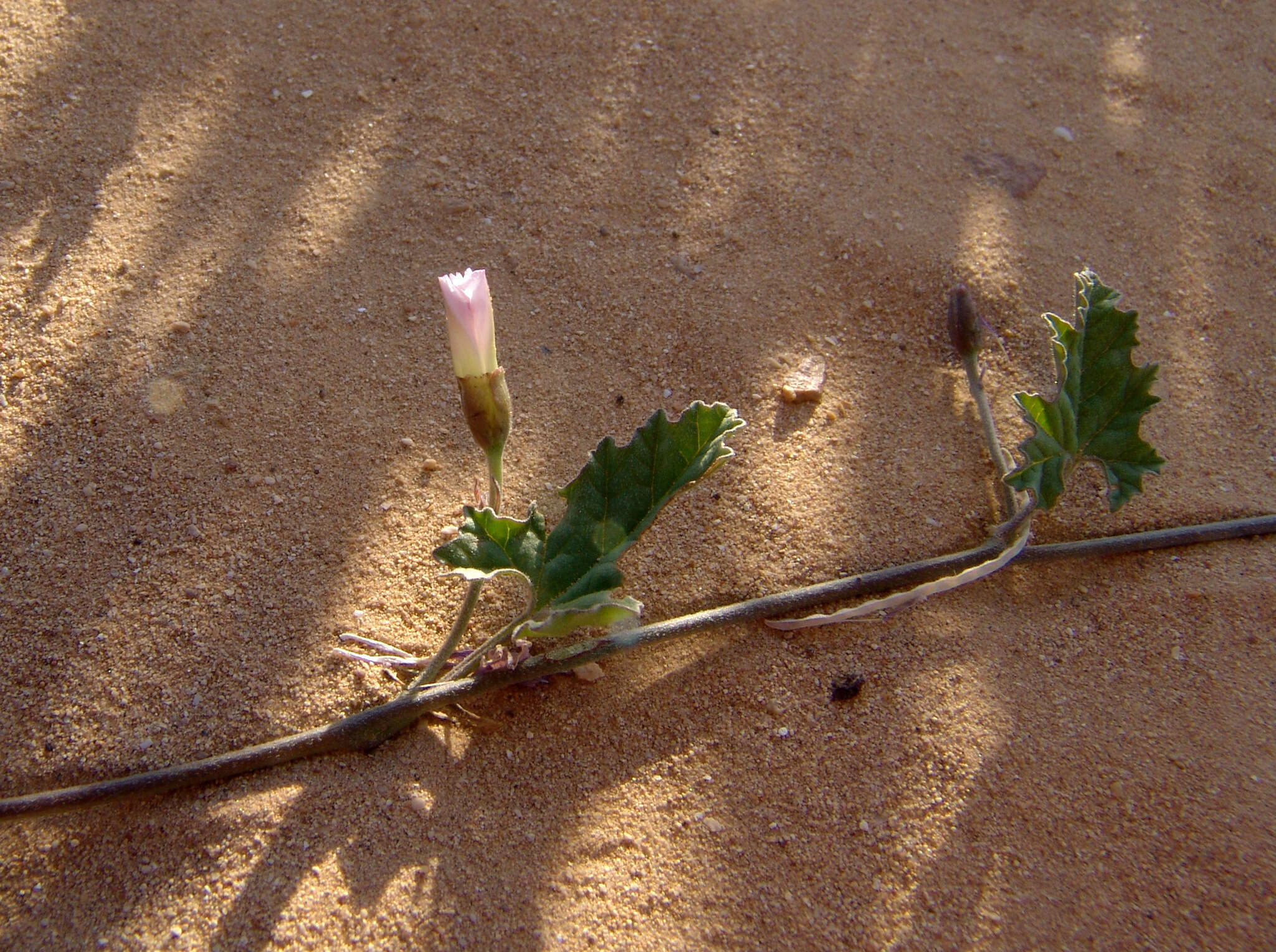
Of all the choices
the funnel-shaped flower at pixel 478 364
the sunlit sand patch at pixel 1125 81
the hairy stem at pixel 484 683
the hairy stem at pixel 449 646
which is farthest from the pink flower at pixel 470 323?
the sunlit sand patch at pixel 1125 81

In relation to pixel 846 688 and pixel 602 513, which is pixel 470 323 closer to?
pixel 602 513

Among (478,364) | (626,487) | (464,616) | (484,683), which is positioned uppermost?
(478,364)

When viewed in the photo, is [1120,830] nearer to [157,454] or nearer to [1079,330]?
[1079,330]

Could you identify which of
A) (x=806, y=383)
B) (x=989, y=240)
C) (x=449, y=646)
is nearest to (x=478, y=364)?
(x=449, y=646)

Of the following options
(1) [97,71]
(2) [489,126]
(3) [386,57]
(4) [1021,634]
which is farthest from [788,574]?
(1) [97,71]

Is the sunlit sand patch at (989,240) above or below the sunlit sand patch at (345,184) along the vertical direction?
below

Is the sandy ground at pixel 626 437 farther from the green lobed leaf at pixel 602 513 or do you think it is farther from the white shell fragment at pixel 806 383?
the green lobed leaf at pixel 602 513
